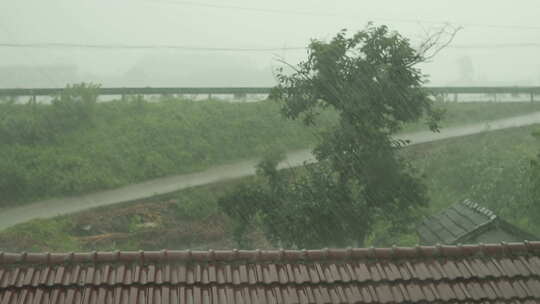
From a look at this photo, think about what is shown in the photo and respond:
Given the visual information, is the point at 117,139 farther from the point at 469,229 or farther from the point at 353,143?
the point at 469,229

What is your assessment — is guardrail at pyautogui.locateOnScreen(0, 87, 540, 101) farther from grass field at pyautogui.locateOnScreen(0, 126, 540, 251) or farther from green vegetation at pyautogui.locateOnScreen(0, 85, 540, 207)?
grass field at pyautogui.locateOnScreen(0, 126, 540, 251)

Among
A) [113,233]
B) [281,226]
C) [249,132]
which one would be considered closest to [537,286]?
[281,226]

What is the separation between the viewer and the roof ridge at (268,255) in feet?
21.7

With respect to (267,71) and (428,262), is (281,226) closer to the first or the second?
(428,262)

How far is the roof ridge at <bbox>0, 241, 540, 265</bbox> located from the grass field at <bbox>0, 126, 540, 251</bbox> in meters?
7.27

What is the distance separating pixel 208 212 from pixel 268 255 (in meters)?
Result: 10.8

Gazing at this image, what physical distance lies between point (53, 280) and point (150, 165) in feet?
43.5

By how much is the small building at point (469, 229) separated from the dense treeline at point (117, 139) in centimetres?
1026

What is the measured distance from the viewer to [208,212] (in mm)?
17547

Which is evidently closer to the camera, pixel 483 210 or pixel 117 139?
pixel 483 210

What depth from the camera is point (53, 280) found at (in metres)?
6.36

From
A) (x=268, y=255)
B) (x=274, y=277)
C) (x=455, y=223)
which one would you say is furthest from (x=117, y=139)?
(x=274, y=277)

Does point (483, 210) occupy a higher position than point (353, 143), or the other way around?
point (353, 143)

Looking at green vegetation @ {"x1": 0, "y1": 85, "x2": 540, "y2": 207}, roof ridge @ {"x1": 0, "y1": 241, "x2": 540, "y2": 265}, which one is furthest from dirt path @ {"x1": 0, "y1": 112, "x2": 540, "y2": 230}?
roof ridge @ {"x1": 0, "y1": 241, "x2": 540, "y2": 265}
